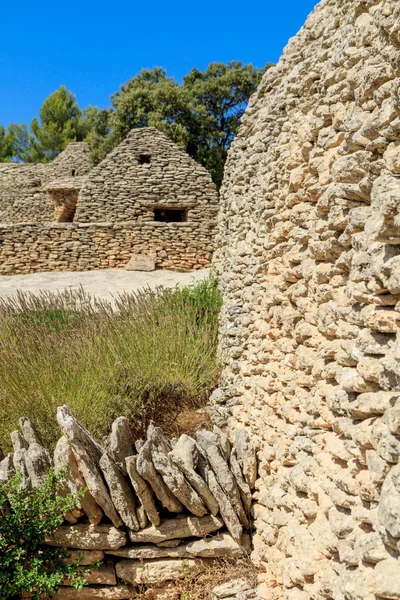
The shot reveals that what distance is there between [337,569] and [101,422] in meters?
2.68

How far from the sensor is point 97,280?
1184 cm

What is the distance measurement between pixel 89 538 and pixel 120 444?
64 centimetres

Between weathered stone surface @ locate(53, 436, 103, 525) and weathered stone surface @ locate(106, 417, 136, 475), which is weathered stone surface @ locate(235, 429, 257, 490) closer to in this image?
weathered stone surface @ locate(106, 417, 136, 475)

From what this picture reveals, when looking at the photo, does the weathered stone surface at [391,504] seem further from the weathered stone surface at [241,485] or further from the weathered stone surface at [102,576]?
the weathered stone surface at [102,576]

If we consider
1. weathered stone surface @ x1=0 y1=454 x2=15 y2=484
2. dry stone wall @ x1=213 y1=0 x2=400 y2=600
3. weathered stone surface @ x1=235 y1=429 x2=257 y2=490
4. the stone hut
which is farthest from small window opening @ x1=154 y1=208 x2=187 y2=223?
weathered stone surface @ x1=0 y1=454 x2=15 y2=484

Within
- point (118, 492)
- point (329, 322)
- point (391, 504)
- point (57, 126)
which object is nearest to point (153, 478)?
point (118, 492)

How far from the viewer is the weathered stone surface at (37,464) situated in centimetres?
353

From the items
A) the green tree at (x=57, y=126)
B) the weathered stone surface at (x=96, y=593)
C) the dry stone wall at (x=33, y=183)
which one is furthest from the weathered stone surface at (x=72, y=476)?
the green tree at (x=57, y=126)

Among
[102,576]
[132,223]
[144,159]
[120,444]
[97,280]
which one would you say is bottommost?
[102,576]

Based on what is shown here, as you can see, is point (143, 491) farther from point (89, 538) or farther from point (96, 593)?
point (96, 593)

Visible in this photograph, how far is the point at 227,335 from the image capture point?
495 centimetres

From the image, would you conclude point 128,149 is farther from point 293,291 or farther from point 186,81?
point 293,291

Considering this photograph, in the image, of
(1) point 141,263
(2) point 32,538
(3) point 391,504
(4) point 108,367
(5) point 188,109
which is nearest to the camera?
(3) point 391,504

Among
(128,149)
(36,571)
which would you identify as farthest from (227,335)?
(128,149)
